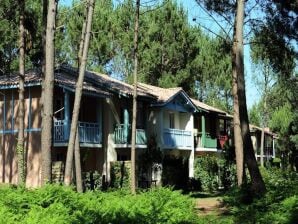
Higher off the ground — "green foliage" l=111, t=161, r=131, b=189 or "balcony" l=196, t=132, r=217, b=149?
"balcony" l=196, t=132, r=217, b=149

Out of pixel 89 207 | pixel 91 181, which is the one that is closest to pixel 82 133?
pixel 91 181

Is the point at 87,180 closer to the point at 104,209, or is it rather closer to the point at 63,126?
the point at 63,126

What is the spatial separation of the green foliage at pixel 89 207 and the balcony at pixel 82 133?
16211 millimetres

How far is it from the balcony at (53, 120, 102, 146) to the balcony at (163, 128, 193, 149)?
299 inches

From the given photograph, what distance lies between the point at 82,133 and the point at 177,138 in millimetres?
11308

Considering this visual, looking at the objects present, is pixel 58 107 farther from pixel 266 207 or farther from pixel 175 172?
pixel 266 207

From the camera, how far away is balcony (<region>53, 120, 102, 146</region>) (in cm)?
2647

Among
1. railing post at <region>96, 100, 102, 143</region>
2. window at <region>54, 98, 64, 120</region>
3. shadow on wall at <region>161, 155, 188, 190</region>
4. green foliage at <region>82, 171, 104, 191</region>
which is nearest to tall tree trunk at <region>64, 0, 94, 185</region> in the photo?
green foliage at <region>82, 171, 104, 191</region>

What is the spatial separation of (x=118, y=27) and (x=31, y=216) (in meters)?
37.4

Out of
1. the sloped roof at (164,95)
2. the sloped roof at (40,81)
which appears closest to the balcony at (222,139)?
the sloped roof at (164,95)

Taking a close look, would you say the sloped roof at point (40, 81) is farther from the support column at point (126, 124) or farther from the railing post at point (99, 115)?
the support column at point (126, 124)

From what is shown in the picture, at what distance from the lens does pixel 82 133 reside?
2812 centimetres

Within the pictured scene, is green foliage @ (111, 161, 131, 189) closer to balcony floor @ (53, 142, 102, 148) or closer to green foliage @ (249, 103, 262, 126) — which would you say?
balcony floor @ (53, 142, 102, 148)

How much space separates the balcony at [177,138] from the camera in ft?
119
